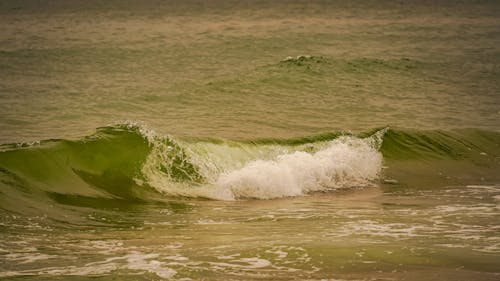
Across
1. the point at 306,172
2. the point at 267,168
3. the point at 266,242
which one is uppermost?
the point at 267,168

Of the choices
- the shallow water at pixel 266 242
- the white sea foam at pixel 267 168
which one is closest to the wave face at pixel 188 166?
the white sea foam at pixel 267 168

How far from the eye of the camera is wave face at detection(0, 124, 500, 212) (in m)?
11.6

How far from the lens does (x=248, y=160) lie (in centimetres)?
1421

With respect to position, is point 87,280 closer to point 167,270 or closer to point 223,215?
point 167,270

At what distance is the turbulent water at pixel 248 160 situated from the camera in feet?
26.9

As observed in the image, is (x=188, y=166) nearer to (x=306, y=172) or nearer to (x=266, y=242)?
(x=306, y=172)

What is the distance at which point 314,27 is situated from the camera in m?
41.8

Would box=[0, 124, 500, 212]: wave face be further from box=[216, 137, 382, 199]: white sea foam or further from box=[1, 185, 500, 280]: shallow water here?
box=[1, 185, 500, 280]: shallow water

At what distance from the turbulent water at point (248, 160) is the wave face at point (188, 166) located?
3cm

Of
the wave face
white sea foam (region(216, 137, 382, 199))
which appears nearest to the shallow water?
the wave face

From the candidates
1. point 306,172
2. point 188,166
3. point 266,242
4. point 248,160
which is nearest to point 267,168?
point 306,172

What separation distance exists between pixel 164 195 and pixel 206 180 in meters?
0.87

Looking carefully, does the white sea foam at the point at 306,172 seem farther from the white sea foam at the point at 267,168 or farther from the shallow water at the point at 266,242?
the shallow water at the point at 266,242

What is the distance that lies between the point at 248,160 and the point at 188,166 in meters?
1.23
